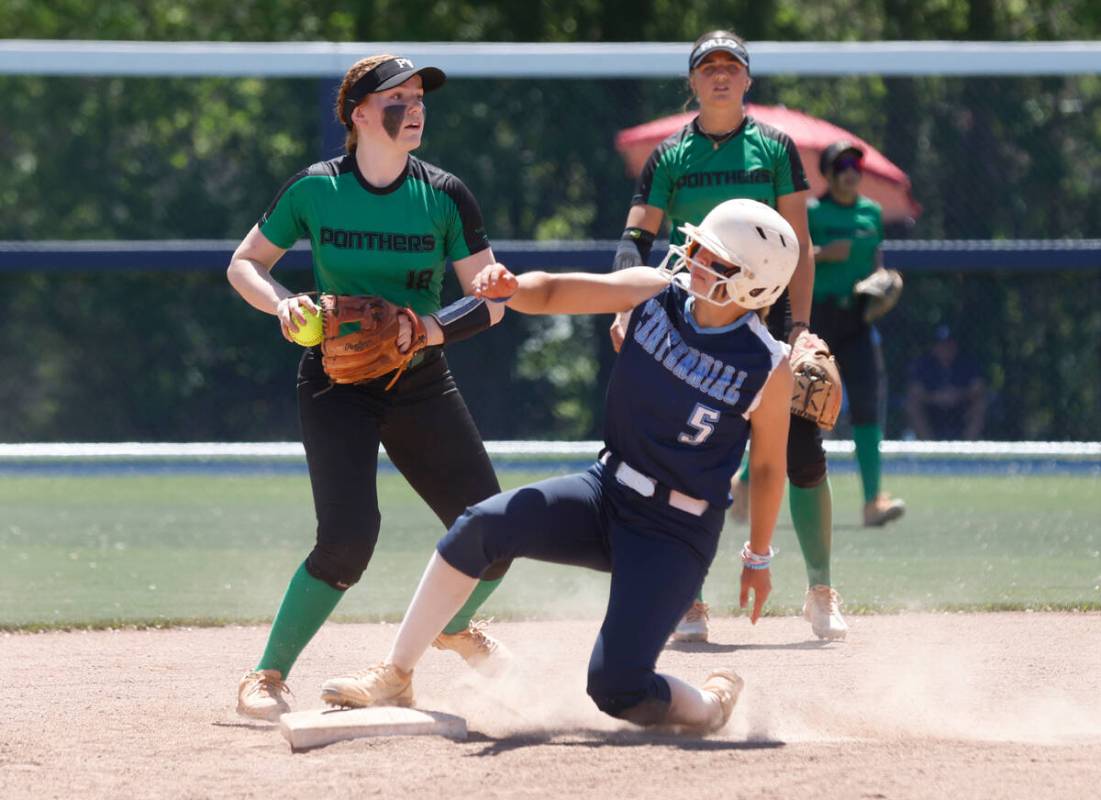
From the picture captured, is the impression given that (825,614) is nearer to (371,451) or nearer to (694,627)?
(694,627)

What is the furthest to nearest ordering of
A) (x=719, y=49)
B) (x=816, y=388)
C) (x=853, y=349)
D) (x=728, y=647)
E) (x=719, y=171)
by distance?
1. (x=853, y=349)
2. (x=728, y=647)
3. (x=719, y=171)
4. (x=719, y=49)
5. (x=816, y=388)

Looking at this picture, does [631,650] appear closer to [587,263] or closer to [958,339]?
[587,263]

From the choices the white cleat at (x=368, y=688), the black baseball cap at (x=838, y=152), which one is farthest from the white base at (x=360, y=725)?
the black baseball cap at (x=838, y=152)

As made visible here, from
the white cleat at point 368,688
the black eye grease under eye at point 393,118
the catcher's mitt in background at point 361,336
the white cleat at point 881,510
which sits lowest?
the white cleat at point 881,510

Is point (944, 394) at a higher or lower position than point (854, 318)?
lower

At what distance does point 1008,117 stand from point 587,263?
4.19 meters

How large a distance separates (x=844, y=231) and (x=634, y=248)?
3.96 metres

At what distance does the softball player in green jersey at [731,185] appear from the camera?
650cm

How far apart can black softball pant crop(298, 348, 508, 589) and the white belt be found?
1.76 ft

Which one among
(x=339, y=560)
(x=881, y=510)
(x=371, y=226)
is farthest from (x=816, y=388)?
(x=881, y=510)

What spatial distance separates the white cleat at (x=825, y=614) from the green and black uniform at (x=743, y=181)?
0.73 ft

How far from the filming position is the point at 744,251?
4879 mm

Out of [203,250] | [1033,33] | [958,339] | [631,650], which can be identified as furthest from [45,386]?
[1033,33]

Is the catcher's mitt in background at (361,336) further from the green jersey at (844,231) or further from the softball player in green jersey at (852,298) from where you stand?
the green jersey at (844,231)
